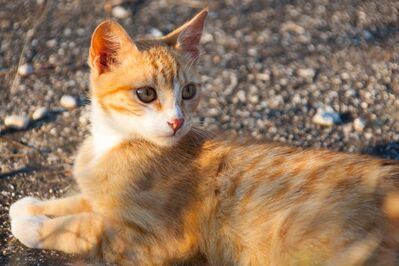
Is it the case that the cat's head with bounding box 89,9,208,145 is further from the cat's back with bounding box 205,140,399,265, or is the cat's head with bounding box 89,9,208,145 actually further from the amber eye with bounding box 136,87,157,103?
the cat's back with bounding box 205,140,399,265

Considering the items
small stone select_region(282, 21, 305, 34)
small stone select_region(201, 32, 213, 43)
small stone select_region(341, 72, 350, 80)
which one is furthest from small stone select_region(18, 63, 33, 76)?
small stone select_region(341, 72, 350, 80)

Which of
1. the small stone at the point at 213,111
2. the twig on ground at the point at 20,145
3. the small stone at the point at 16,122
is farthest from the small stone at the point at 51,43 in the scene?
the small stone at the point at 213,111

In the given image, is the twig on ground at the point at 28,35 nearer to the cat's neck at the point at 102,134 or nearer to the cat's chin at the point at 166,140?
the cat's neck at the point at 102,134

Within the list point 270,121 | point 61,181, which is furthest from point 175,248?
point 270,121

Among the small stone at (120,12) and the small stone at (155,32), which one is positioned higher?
the small stone at (120,12)

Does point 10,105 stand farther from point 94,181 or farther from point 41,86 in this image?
point 94,181

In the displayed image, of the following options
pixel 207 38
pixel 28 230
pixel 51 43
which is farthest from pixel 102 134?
pixel 207 38
